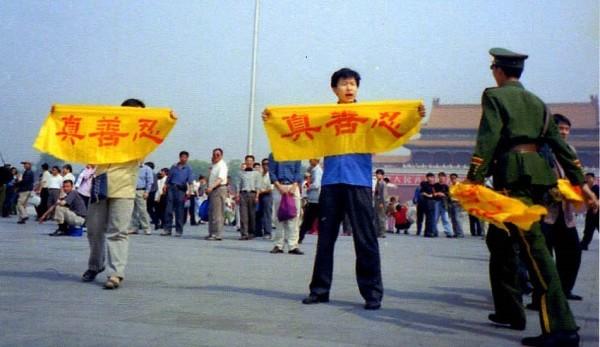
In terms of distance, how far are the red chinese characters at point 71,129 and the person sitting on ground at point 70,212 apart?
668 centimetres

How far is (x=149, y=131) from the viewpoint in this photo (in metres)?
6.83

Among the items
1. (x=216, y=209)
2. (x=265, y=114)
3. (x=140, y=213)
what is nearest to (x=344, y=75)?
(x=265, y=114)

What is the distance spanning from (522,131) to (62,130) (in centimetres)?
432

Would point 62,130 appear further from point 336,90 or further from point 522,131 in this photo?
point 522,131

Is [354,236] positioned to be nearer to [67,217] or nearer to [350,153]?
[350,153]

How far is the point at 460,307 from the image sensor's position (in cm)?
589

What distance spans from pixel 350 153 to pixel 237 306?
59.7 inches

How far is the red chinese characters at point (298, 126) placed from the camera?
6250 millimetres

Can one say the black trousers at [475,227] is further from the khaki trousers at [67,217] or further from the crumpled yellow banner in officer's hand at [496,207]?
the crumpled yellow banner in officer's hand at [496,207]

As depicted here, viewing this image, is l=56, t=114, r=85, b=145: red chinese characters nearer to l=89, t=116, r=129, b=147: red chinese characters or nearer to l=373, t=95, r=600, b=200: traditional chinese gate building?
l=89, t=116, r=129, b=147: red chinese characters

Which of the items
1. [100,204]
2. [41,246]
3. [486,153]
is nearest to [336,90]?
[486,153]

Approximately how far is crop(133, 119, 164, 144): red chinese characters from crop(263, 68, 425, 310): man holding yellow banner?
137 centimetres

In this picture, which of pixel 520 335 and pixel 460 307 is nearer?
pixel 520 335

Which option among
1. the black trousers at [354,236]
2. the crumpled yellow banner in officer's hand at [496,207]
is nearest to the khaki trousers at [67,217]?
the black trousers at [354,236]
